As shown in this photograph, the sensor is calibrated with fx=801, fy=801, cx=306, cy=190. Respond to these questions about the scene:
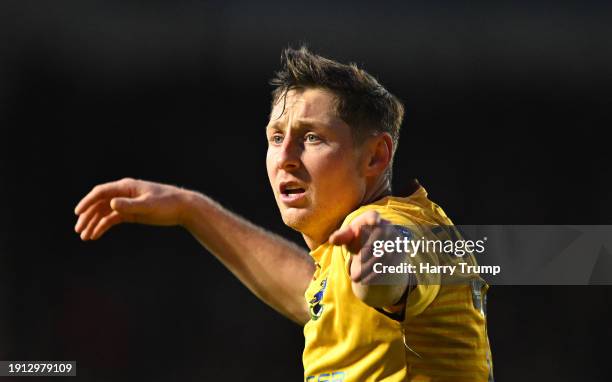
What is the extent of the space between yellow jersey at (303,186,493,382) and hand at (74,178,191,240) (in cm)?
47

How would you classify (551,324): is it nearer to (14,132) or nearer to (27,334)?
(27,334)

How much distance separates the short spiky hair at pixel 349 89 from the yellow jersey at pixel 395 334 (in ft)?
0.79

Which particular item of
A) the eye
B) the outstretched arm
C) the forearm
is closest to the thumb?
the outstretched arm

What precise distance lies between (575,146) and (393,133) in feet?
7.02

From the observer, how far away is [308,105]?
5.86ft

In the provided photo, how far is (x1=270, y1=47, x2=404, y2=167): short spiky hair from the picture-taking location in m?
1.79

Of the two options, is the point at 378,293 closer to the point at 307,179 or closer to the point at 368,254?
the point at 368,254

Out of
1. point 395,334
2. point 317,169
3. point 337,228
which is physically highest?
point 317,169

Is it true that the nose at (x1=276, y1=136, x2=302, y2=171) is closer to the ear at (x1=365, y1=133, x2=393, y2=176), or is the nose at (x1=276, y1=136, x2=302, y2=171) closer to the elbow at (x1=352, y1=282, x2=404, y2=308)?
the ear at (x1=365, y1=133, x2=393, y2=176)

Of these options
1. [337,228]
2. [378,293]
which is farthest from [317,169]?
[378,293]

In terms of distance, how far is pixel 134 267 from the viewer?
3.87 metres

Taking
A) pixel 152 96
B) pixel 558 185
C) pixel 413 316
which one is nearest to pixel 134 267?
pixel 152 96

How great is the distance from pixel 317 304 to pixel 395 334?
20cm

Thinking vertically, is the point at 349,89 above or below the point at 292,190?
above
